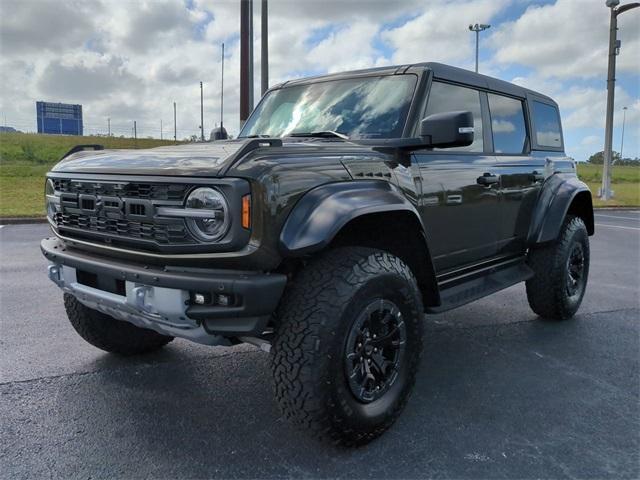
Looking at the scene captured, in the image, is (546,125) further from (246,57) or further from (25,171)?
(25,171)

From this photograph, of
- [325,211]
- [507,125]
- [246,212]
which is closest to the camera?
[246,212]

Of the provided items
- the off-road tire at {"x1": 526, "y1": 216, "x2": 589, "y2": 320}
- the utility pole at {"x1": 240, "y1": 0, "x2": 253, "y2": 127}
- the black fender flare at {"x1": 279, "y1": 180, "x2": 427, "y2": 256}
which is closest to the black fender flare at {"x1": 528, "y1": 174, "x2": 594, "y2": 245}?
the off-road tire at {"x1": 526, "y1": 216, "x2": 589, "y2": 320}

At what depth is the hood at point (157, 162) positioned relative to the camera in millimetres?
2398

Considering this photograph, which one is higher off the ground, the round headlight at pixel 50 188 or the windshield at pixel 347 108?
the windshield at pixel 347 108

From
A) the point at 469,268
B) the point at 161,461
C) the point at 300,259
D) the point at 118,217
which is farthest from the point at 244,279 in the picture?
the point at 469,268

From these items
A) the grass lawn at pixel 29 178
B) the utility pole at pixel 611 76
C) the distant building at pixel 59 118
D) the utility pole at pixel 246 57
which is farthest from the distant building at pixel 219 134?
the distant building at pixel 59 118

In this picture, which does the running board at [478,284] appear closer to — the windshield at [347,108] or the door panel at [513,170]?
the door panel at [513,170]

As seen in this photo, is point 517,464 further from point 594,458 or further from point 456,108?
point 456,108

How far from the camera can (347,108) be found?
141 inches

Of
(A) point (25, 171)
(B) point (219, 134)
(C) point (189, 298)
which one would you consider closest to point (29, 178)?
(A) point (25, 171)

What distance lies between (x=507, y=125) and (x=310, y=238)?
2.69 meters

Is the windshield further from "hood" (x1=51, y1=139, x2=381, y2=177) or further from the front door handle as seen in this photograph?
the front door handle

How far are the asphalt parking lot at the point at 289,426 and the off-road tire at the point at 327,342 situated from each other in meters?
0.18

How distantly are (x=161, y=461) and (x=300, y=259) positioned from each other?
111 cm
